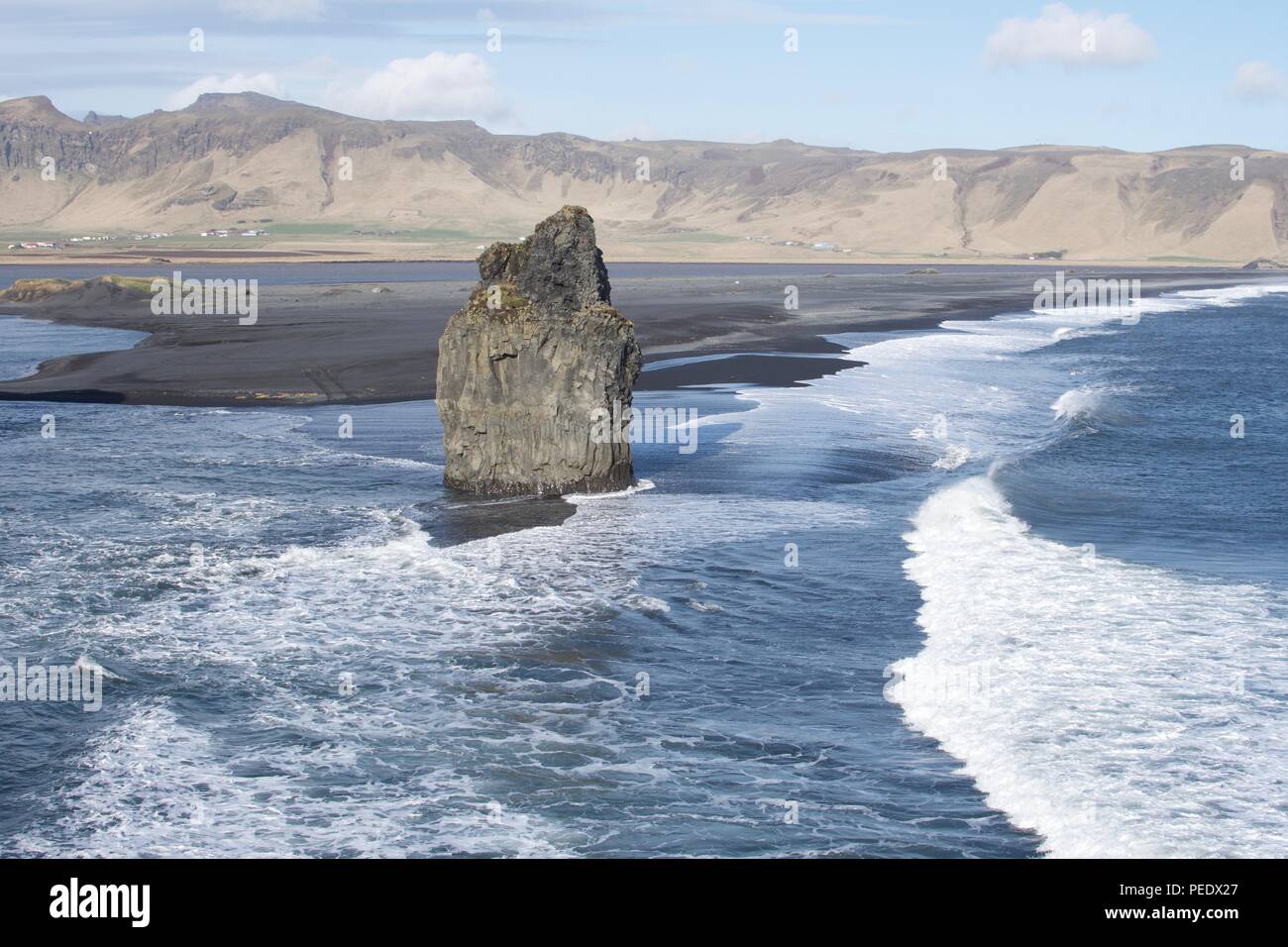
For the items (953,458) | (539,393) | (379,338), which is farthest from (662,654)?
(379,338)

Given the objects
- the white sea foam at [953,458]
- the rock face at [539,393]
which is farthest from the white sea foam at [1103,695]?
the white sea foam at [953,458]

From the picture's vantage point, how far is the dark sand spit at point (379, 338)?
133 ft

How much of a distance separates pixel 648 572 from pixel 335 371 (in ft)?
87.9

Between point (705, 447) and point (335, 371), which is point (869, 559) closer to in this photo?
point (705, 447)

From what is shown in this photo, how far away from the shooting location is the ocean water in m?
11.3

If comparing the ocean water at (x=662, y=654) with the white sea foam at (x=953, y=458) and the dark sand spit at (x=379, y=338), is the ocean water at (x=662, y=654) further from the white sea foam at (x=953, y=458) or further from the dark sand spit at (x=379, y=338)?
the dark sand spit at (x=379, y=338)

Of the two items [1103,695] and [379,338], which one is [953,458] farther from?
[379,338]

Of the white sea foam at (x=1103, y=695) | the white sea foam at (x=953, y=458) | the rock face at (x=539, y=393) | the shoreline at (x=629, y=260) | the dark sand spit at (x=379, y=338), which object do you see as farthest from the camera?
the shoreline at (x=629, y=260)

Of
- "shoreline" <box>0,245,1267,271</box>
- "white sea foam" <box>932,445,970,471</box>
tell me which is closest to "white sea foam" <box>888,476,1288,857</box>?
"white sea foam" <box>932,445,970,471</box>

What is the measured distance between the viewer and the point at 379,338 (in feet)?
177

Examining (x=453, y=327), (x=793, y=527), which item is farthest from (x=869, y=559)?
(x=453, y=327)

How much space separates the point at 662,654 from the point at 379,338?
40437 millimetres

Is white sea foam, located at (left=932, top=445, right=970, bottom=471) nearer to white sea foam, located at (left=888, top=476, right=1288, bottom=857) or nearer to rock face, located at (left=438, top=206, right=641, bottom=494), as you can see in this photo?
rock face, located at (left=438, top=206, right=641, bottom=494)

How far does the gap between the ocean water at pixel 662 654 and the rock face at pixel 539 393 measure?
1.11m
